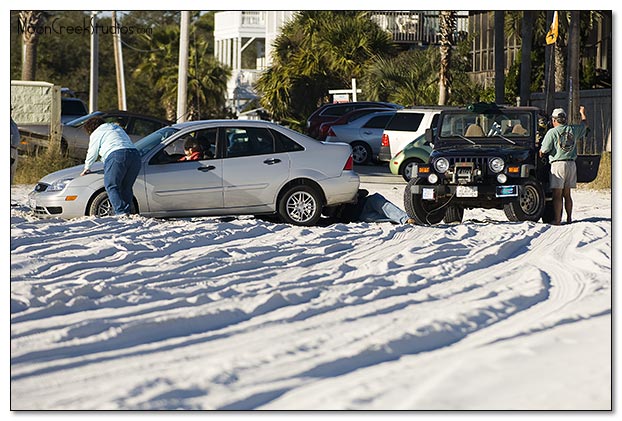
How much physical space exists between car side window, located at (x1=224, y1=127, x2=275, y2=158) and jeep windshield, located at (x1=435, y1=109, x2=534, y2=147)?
8.41 ft

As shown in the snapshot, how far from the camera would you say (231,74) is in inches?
1965

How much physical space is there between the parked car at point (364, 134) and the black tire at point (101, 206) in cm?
1345

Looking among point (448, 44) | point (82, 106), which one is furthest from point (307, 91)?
point (82, 106)

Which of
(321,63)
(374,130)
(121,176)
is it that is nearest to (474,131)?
(121,176)

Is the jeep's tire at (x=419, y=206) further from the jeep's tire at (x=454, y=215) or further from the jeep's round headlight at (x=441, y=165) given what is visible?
the jeep's tire at (x=454, y=215)

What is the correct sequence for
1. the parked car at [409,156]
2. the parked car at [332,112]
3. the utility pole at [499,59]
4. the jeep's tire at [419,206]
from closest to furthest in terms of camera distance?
the jeep's tire at [419,206] → the parked car at [409,156] → the parked car at [332,112] → the utility pole at [499,59]

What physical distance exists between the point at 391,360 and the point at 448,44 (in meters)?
27.6

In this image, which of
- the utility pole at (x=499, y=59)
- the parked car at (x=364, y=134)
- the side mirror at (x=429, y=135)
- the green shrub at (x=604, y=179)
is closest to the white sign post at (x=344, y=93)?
the utility pole at (x=499, y=59)

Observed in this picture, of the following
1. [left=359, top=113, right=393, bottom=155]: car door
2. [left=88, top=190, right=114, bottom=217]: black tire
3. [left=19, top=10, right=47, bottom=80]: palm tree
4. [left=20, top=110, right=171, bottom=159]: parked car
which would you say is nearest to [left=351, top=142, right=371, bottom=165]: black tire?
[left=359, top=113, right=393, bottom=155]: car door

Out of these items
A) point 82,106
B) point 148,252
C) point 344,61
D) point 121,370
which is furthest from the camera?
point 344,61

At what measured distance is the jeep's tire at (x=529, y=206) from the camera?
15680 mm

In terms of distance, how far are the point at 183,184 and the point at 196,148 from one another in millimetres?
534

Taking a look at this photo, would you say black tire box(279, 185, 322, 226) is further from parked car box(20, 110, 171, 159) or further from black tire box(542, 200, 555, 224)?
parked car box(20, 110, 171, 159)

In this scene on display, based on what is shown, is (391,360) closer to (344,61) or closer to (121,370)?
(121,370)
